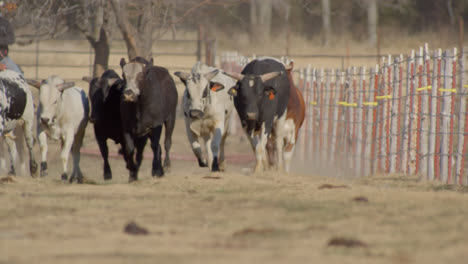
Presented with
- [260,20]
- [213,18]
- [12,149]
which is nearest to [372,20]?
[260,20]

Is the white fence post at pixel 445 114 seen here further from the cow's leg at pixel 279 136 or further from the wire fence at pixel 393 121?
the cow's leg at pixel 279 136

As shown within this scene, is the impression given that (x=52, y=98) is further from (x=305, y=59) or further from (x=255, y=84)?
(x=305, y=59)

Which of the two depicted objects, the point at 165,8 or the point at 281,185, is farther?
the point at 165,8

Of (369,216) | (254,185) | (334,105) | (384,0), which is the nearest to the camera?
(369,216)

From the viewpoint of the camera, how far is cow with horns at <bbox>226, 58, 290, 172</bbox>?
38.8 feet

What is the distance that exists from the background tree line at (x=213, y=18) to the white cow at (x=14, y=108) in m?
6.34

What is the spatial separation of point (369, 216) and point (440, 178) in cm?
467

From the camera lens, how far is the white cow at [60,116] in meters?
11.3

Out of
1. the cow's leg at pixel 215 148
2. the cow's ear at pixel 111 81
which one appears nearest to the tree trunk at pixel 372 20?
the cow's leg at pixel 215 148

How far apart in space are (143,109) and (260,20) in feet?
83.5

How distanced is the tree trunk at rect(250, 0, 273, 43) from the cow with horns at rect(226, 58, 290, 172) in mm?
18829

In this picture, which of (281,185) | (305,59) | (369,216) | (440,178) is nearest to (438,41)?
(305,59)

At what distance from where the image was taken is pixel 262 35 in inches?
1334

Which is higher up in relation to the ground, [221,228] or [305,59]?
[305,59]
